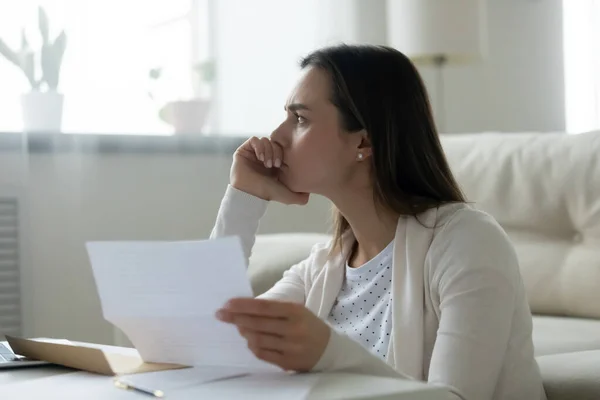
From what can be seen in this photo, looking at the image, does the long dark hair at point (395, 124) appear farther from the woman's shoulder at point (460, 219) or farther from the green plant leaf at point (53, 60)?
the green plant leaf at point (53, 60)

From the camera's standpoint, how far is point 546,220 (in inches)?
82.3

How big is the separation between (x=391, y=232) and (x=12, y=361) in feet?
1.93

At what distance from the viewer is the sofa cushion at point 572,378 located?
1.29m

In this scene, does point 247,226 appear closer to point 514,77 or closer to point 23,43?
point 23,43

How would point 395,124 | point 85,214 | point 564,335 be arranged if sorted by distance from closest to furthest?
point 395,124 → point 564,335 → point 85,214

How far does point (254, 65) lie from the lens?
2.99m

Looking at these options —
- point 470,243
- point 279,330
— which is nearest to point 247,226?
point 470,243

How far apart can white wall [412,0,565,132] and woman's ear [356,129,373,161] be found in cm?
204

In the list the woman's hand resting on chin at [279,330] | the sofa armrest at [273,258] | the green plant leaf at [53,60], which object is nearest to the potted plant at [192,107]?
the green plant leaf at [53,60]

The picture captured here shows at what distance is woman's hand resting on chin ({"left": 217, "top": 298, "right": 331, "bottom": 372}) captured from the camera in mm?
914

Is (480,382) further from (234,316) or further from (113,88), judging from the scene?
(113,88)

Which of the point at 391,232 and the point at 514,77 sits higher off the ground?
the point at 514,77

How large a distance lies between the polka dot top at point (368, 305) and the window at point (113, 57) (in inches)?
55.4

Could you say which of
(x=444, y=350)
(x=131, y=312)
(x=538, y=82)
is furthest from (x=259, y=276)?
(x=538, y=82)
